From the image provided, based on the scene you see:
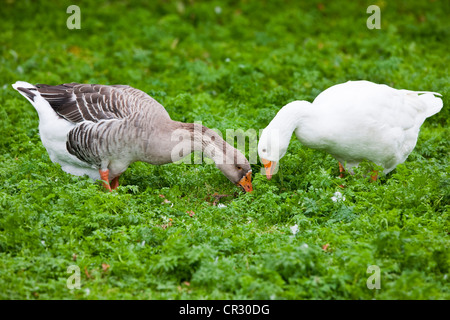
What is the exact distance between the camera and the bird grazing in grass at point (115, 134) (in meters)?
6.61

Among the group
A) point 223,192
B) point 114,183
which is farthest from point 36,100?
point 223,192

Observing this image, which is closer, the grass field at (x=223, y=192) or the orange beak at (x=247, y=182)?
the grass field at (x=223, y=192)

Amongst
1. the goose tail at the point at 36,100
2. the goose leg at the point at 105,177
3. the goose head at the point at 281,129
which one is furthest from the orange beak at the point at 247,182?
the goose tail at the point at 36,100

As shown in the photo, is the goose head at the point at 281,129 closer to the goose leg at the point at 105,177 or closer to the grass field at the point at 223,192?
the grass field at the point at 223,192

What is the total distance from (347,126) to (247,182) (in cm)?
136

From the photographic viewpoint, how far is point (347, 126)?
251 inches

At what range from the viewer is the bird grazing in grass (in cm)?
661

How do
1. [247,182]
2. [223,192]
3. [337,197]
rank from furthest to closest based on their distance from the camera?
1. [223,192]
2. [247,182]
3. [337,197]

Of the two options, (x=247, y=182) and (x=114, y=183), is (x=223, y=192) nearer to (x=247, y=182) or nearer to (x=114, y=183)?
(x=247, y=182)

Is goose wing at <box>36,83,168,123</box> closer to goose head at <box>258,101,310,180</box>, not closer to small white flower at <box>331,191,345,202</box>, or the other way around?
goose head at <box>258,101,310,180</box>

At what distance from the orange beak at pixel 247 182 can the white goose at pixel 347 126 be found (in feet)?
0.82

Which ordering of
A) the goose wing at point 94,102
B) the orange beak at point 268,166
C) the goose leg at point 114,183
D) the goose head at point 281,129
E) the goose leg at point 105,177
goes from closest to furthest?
the goose head at point 281,129 < the orange beak at point 268,166 < the goose wing at point 94,102 < the goose leg at point 105,177 < the goose leg at point 114,183

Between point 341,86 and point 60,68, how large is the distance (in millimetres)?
5967

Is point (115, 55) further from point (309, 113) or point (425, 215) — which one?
point (425, 215)
